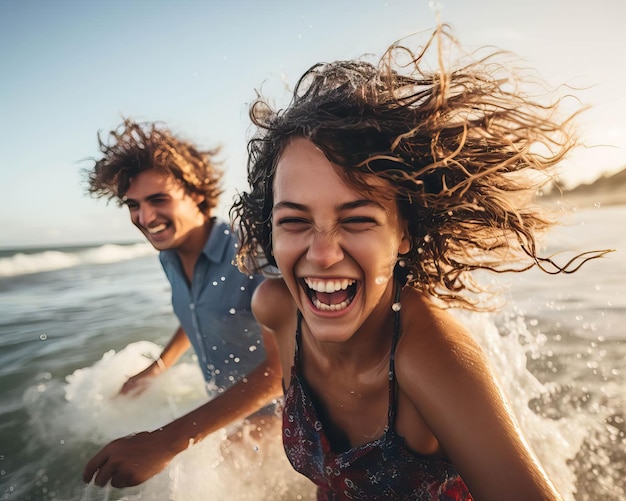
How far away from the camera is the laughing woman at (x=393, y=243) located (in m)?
1.62

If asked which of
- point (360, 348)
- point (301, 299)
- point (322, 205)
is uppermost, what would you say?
point (322, 205)

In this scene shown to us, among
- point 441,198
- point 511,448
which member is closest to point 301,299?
point 441,198

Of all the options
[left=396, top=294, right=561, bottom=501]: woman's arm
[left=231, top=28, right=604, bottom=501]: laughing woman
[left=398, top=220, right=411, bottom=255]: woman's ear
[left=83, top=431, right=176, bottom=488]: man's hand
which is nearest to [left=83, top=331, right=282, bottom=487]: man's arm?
[left=83, top=431, right=176, bottom=488]: man's hand

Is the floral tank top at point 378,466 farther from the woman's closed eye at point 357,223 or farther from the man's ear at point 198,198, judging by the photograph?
the man's ear at point 198,198

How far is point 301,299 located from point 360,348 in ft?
1.14

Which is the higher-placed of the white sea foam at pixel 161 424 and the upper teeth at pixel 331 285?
the upper teeth at pixel 331 285

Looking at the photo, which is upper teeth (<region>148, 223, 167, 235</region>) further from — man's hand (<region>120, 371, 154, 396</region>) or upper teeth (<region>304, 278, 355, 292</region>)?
upper teeth (<region>304, 278, 355, 292</region>)

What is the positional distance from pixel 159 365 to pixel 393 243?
120 inches

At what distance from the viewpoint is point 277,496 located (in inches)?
123

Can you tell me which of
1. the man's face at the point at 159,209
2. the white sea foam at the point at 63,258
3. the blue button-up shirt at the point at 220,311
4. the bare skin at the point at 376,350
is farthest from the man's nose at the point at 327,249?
the white sea foam at the point at 63,258

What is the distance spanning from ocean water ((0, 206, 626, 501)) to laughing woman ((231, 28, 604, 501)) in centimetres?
73

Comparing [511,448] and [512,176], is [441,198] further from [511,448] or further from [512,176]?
[511,448]

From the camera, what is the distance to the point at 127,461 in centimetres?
193

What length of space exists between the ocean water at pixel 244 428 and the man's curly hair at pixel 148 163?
1770 millimetres
